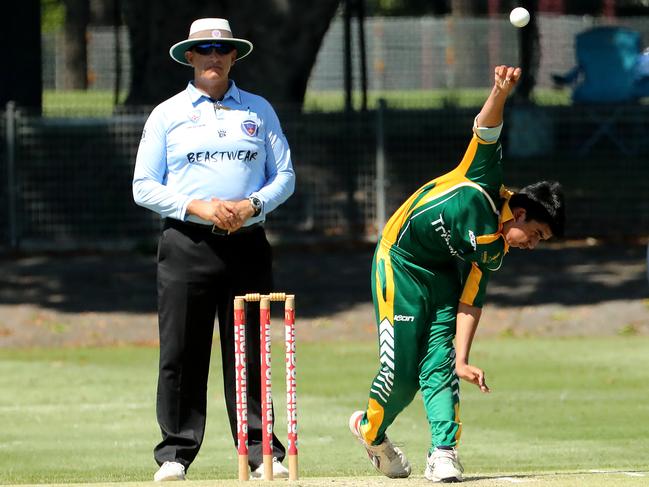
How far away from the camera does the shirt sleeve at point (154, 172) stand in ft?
26.9

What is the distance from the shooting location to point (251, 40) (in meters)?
21.8

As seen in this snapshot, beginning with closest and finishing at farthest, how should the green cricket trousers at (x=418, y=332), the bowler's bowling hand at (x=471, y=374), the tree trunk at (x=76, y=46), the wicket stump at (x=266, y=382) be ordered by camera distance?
the wicket stump at (x=266, y=382)
the bowler's bowling hand at (x=471, y=374)
the green cricket trousers at (x=418, y=332)
the tree trunk at (x=76, y=46)

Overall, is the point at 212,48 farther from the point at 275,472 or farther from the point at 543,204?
the point at 275,472

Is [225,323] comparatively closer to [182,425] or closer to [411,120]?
[182,425]

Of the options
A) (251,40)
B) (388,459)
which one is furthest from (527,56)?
(388,459)

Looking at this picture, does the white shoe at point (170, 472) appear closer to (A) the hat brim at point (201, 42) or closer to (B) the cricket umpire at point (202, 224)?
(B) the cricket umpire at point (202, 224)

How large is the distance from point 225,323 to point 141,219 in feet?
37.5

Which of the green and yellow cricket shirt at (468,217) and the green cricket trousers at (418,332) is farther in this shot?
the green cricket trousers at (418,332)

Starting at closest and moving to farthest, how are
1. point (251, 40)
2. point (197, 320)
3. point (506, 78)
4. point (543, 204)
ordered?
1. point (506, 78)
2. point (543, 204)
3. point (197, 320)
4. point (251, 40)

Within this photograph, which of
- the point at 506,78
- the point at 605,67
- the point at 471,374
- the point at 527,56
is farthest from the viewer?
the point at 605,67

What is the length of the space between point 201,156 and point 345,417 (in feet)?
11.5

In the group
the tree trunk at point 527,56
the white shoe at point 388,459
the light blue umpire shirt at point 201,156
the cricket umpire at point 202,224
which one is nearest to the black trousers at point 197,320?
the cricket umpire at point 202,224

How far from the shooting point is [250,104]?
8.38 meters

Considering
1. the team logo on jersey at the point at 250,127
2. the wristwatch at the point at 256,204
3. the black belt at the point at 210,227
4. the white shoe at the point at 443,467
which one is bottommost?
the white shoe at the point at 443,467
